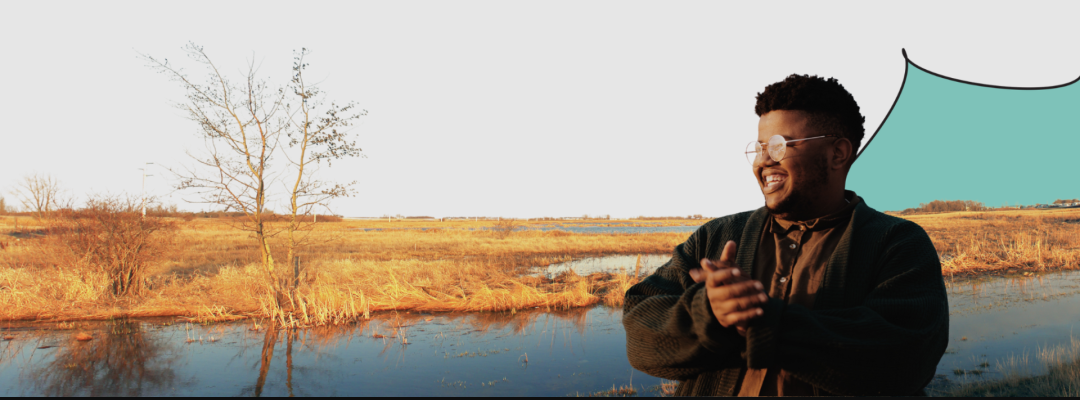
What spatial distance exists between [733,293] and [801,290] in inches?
20.8

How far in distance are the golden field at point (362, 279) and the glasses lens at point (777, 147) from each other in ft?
35.0

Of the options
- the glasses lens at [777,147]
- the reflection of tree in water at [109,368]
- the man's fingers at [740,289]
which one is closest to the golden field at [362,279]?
the reflection of tree in water at [109,368]

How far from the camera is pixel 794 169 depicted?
1722 mm

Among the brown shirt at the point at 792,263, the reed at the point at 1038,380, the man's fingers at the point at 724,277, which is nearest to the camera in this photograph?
the man's fingers at the point at 724,277

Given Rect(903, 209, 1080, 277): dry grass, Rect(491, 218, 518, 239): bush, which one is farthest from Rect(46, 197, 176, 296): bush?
Rect(491, 218, 518, 239): bush

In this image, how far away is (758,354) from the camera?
1379 millimetres

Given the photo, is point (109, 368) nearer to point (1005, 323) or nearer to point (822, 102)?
point (822, 102)

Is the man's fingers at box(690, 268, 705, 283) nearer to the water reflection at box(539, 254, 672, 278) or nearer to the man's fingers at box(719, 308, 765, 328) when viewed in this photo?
the man's fingers at box(719, 308, 765, 328)

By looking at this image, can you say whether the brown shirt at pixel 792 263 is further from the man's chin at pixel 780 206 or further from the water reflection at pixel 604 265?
the water reflection at pixel 604 265

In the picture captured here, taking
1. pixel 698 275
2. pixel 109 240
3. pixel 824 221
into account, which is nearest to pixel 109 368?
pixel 109 240

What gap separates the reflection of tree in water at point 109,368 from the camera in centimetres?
713

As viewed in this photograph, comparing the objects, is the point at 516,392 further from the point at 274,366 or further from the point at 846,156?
the point at 846,156

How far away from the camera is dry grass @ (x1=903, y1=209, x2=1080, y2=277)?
1611cm

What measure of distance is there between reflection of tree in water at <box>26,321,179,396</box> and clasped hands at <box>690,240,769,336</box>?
27.7 feet
